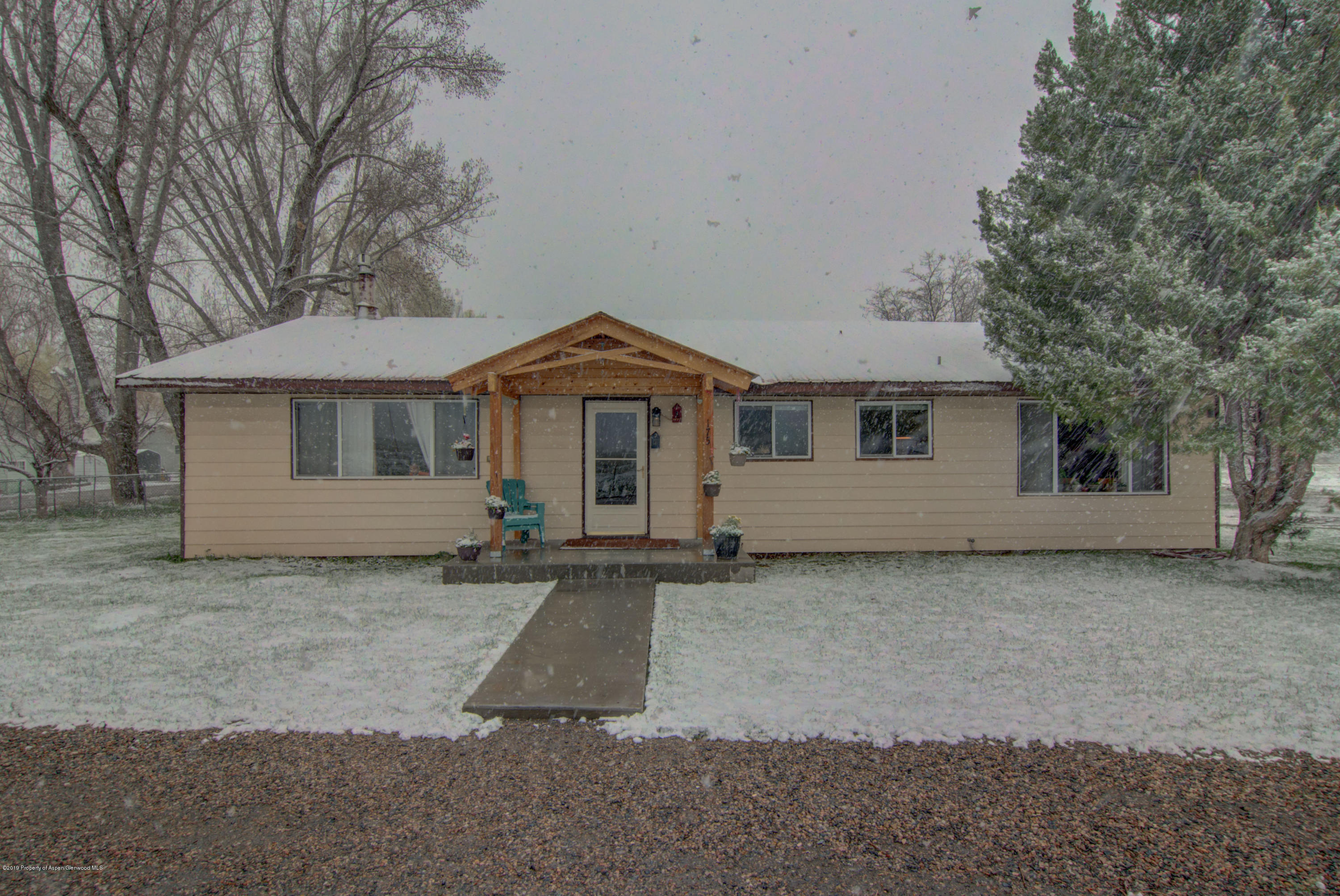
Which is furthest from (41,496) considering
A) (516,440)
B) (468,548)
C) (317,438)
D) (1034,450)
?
(1034,450)

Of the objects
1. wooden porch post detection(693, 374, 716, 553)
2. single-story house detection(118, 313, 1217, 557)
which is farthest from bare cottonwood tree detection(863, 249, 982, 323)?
wooden porch post detection(693, 374, 716, 553)

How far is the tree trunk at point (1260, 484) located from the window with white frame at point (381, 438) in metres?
8.74

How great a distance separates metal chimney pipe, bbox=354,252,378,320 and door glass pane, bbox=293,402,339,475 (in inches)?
93.2

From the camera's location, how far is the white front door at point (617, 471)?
838 cm

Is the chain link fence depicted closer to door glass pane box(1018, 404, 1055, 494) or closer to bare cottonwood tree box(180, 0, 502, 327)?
bare cottonwood tree box(180, 0, 502, 327)

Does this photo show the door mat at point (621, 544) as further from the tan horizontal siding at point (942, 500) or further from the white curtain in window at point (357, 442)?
the white curtain in window at point (357, 442)

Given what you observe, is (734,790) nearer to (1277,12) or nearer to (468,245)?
(1277,12)

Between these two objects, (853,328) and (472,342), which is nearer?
(472,342)

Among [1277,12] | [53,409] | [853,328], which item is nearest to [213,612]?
[853,328]

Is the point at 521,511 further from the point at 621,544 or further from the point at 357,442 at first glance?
the point at 357,442

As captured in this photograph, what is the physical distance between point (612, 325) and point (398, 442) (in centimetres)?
335

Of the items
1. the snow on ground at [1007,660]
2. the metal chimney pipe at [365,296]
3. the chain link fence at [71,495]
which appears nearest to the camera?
the snow on ground at [1007,660]

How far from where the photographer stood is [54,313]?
18.0m

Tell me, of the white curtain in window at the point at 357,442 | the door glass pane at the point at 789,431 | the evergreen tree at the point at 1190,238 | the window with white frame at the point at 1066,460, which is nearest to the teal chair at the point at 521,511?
the white curtain in window at the point at 357,442
